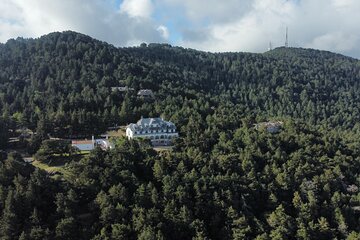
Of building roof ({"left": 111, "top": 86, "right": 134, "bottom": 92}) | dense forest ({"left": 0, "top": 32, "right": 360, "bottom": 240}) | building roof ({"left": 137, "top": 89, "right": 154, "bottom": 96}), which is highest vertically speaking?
building roof ({"left": 111, "top": 86, "right": 134, "bottom": 92})

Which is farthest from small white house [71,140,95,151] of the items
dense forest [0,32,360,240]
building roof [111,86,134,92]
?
building roof [111,86,134,92]

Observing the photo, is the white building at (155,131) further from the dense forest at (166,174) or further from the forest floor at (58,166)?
the forest floor at (58,166)

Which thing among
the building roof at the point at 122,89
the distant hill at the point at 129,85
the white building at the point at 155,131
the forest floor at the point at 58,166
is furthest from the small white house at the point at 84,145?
the building roof at the point at 122,89

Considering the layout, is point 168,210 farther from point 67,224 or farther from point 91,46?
point 91,46

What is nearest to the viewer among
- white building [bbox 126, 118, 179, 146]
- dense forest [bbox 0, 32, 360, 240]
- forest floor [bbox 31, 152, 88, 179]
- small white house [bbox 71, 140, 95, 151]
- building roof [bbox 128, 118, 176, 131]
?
dense forest [bbox 0, 32, 360, 240]

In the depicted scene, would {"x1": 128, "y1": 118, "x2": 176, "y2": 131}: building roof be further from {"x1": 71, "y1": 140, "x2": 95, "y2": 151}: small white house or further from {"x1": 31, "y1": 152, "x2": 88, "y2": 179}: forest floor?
{"x1": 31, "y1": 152, "x2": 88, "y2": 179}: forest floor

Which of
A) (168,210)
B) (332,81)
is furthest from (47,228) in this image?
(332,81)
